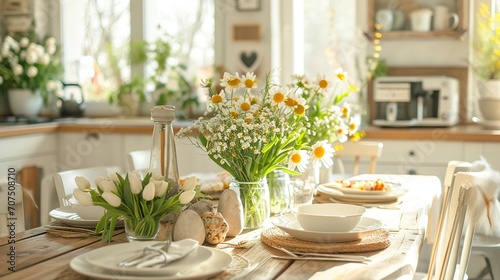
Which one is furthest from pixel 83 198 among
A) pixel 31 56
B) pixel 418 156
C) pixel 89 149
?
pixel 31 56

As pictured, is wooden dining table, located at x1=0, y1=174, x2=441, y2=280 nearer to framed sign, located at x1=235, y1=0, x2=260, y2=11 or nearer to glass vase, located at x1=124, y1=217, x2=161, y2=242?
glass vase, located at x1=124, y1=217, x2=161, y2=242

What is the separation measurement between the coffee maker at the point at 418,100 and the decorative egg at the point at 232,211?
2353 millimetres

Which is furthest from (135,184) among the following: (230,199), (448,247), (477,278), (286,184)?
(477,278)

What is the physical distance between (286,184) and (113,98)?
300 cm

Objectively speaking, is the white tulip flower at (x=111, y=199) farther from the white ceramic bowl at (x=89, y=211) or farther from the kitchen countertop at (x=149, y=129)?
the kitchen countertop at (x=149, y=129)

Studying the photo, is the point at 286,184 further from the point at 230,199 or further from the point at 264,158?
the point at 230,199

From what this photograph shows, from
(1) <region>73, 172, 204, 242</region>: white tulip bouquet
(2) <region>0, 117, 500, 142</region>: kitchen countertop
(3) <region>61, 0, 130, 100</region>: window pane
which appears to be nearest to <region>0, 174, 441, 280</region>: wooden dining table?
(1) <region>73, 172, 204, 242</region>: white tulip bouquet

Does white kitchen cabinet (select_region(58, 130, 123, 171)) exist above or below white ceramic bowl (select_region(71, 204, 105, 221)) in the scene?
below

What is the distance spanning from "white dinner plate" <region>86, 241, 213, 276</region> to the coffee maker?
8.81ft

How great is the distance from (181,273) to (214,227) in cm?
32

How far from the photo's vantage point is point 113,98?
4.96 m

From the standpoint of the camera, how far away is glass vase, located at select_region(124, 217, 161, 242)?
174cm

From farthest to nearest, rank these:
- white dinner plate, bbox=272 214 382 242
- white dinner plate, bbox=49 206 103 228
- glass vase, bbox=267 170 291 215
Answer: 1. glass vase, bbox=267 170 291 215
2. white dinner plate, bbox=49 206 103 228
3. white dinner plate, bbox=272 214 382 242

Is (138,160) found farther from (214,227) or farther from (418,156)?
(418,156)
